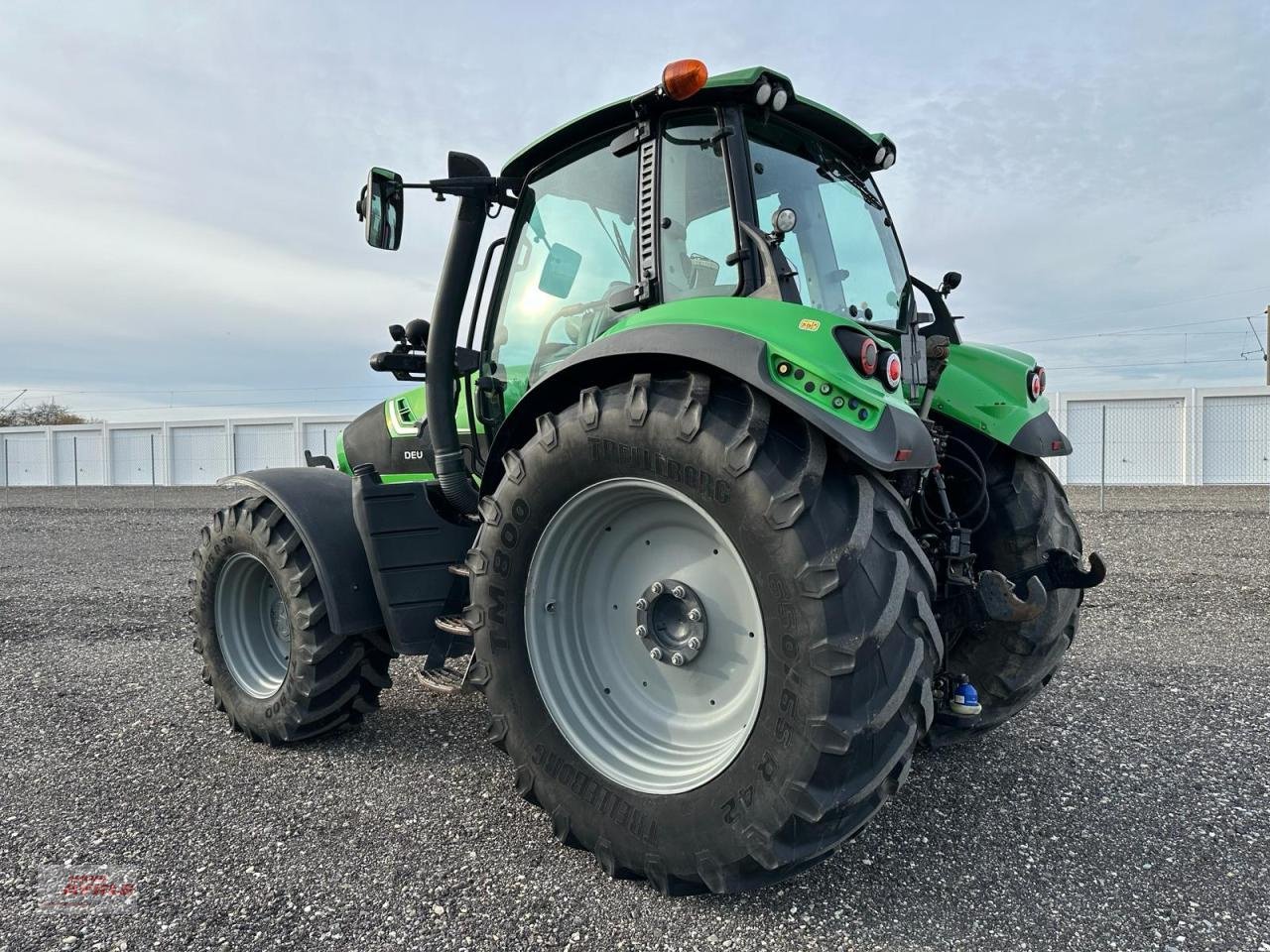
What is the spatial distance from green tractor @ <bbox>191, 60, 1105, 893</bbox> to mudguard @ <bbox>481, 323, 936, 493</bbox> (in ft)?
0.03

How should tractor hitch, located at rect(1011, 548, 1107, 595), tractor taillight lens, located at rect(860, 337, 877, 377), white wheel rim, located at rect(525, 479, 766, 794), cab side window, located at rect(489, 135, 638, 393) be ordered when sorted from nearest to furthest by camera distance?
tractor taillight lens, located at rect(860, 337, 877, 377) < white wheel rim, located at rect(525, 479, 766, 794) < tractor hitch, located at rect(1011, 548, 1107, 595) < cab side window, located at rect(489, 135, 638, 393)

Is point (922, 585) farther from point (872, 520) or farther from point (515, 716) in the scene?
point (515, 716)

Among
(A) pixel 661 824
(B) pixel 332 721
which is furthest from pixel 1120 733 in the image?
(B) pixel 332 721

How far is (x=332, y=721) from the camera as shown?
3.41m

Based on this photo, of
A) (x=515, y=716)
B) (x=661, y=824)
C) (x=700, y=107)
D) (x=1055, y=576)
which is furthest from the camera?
(x=1055, y=576)

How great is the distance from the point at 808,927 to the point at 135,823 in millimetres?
2216

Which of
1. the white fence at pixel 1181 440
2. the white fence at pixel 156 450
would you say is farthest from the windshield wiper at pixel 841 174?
the white fence at pixel 156 450

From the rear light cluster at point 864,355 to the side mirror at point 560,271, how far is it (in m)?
1.33

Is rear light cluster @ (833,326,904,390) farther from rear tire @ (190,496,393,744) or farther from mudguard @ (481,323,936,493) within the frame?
rear tire @ (190,496,393,744)

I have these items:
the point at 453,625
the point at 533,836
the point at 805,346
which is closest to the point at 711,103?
the point at 805,346

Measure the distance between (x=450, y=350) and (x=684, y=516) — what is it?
1476mm

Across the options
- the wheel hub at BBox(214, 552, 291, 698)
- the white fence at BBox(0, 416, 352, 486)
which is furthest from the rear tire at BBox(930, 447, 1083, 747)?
the white fence at BBox(0, 416, 352, 486)

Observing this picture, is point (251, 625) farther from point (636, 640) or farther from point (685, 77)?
point (685, 77)

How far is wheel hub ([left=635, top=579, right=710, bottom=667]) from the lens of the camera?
2.37 meters
